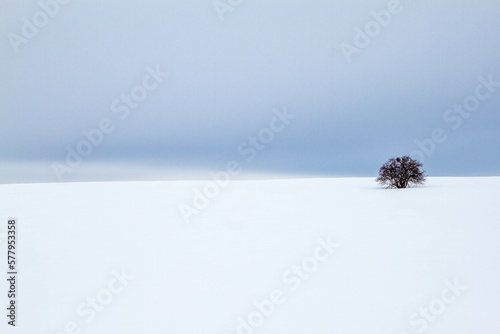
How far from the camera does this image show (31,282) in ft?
10.8

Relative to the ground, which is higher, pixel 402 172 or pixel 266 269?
pixel 402 172

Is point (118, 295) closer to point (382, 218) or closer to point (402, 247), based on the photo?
point (402, 247)

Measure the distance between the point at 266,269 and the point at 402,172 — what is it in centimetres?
897

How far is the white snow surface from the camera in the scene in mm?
2502

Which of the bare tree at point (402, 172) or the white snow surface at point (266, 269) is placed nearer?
the white snow surface at point (266, 269)

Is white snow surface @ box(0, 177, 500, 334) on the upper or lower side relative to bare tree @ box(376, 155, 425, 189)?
lower

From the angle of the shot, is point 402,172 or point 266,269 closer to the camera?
point 266,269

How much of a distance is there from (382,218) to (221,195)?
15.5 ft

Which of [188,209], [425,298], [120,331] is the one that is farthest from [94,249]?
[425,298]

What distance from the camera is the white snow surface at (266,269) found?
2.50 m

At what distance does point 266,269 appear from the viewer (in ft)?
11.5

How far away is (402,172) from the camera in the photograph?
37.1ft

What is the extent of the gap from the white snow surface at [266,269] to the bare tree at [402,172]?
4421mm

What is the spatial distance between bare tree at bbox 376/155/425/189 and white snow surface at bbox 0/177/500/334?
4.42 metres
